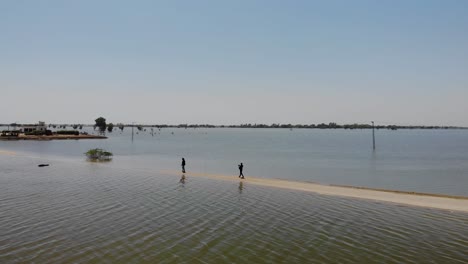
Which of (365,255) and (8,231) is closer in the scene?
(365,255)

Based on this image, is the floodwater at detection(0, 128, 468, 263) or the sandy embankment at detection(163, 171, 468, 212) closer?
the floodwater at detection(0, 128, 468, 263)

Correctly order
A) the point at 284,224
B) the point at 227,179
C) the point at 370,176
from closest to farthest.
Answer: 1. the point at 284,224
2. the point at 227,179
3. the point at 370,176

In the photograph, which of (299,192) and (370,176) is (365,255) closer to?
(299,192)

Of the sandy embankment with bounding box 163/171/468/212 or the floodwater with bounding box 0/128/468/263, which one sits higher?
the floodwater with bounding box 0/128/468/263

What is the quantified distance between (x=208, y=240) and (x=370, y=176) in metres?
38.2

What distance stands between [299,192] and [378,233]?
13.1m

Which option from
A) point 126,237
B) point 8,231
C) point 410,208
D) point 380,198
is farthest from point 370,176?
point 8,231

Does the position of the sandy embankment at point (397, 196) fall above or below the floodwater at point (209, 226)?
below

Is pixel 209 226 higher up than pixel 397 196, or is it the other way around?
pixel 209 226

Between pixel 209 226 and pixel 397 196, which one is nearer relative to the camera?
pixel 209 226

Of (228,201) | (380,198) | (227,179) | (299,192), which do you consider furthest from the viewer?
(227,179)

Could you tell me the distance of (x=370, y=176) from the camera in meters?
49.8

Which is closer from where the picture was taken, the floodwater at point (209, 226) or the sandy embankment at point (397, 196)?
the floodwater at point (209, 226)

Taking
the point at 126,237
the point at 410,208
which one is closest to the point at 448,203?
the point at 410,208
